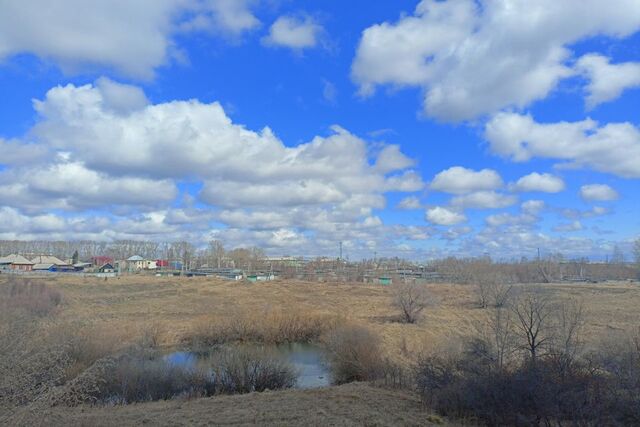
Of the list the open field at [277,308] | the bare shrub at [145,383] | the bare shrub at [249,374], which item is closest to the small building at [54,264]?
the open field at [277,308]

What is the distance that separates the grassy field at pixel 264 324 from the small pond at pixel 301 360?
3.09m

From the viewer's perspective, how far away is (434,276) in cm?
14350

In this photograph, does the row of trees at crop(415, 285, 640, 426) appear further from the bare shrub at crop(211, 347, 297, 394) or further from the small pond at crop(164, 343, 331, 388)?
the small pond at crop(164, 343, 331, 388)

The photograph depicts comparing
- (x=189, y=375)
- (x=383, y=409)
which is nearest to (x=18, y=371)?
(x=383, y=409)

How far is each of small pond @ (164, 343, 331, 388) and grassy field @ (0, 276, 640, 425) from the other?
3.09m

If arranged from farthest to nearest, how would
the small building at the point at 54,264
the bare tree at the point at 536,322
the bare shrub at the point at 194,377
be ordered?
1. the small building at the point at 54,264
2. the bare shrub at the point at 194,377
3. the bare tree at the point at 536,322

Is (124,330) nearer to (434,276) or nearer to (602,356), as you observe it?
(602,356)

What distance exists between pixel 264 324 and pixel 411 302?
16.4 m

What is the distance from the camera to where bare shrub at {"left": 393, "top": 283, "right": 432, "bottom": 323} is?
52.1 meters

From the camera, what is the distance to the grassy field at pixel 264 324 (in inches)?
700

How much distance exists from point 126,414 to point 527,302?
19194 mm

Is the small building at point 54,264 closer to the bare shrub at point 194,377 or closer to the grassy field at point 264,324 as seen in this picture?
the grassy field at point 264,324

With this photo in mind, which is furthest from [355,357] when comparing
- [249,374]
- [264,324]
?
[264,324]

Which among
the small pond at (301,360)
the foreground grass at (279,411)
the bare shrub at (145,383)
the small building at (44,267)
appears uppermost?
the small building at (44,267)
